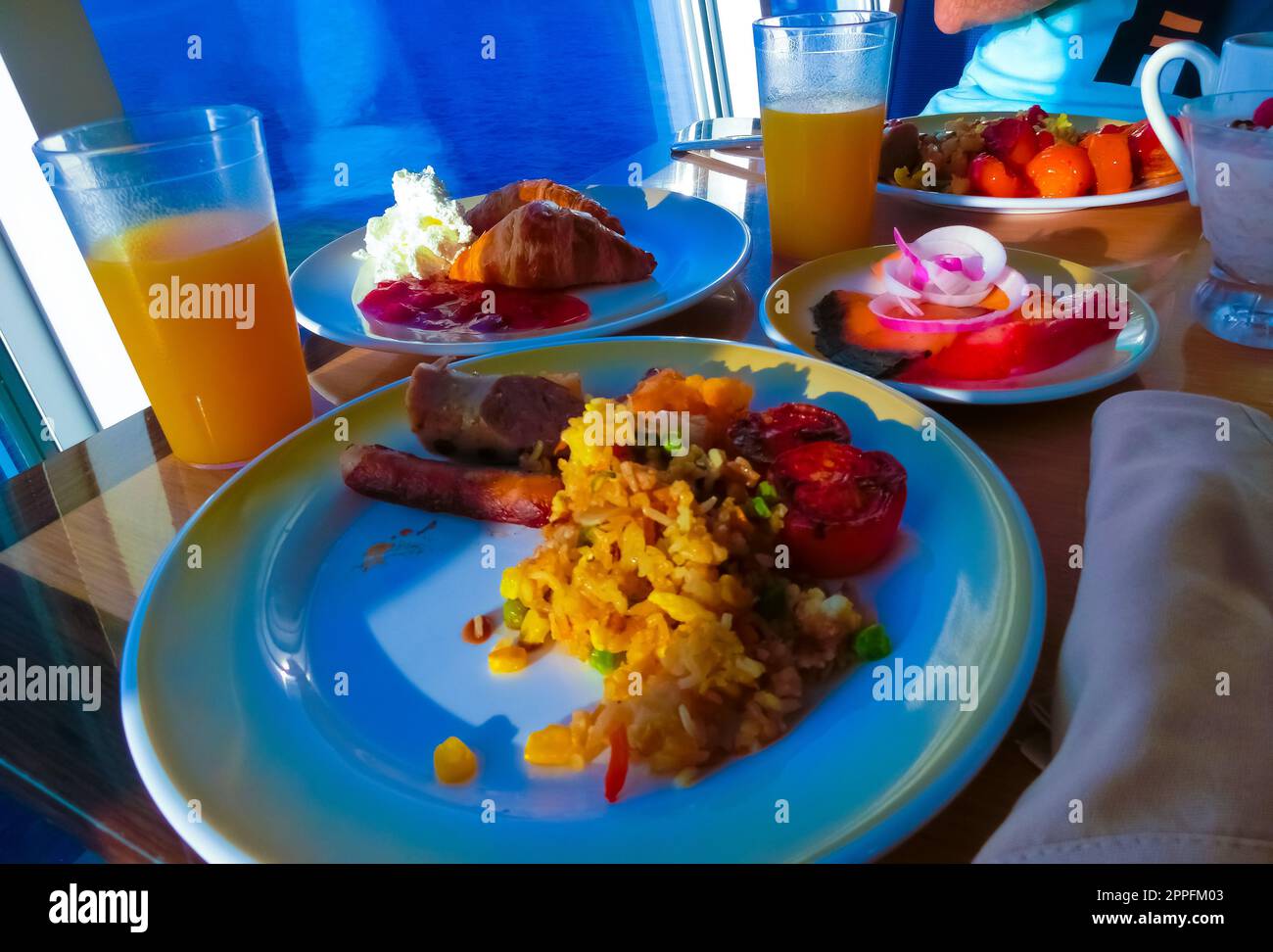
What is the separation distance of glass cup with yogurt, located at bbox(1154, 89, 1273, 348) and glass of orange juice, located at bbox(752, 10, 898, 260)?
53 centimetres

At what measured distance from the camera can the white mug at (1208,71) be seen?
1390 millimetres

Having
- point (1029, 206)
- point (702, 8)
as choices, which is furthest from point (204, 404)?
point (702, 8)

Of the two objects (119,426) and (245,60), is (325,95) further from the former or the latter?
(119,426)

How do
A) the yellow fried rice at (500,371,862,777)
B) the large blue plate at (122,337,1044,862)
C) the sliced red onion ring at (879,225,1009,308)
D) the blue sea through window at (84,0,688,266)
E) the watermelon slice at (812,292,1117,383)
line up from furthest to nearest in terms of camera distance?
the blue sea through window at (84,0,688,266) < the sliced red onion ring at (879,225,1009,308) < the watermelon slice at (812,292,1117,383) < the yellow fried rice at (500,371,862,777) < the large blue plate at (122,337,1044,862)

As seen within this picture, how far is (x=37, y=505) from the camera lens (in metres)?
1.04

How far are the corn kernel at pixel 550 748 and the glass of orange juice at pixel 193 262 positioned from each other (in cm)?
66

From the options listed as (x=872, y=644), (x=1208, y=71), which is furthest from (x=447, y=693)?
(x=1208, y=71)

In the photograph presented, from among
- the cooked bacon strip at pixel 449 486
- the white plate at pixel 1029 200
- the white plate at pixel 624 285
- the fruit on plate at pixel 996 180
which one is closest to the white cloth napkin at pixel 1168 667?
the cooked bacon strip at pixel 449 486

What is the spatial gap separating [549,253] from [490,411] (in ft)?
1.68

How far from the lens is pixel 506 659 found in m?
0.76

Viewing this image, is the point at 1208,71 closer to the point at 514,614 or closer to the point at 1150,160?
the point at 1150,160

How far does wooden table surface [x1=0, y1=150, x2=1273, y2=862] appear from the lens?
0.65 metres

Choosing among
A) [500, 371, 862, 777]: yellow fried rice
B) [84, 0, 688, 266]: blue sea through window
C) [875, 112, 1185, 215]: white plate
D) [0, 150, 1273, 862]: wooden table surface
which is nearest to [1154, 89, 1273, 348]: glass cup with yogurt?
[0, 150, 1273, 862]: wooden table surface

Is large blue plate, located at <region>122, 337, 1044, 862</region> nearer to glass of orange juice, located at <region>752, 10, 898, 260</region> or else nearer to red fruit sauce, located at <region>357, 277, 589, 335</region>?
red fruit sauce, located at <region>357, 277, 589, 335</region>
